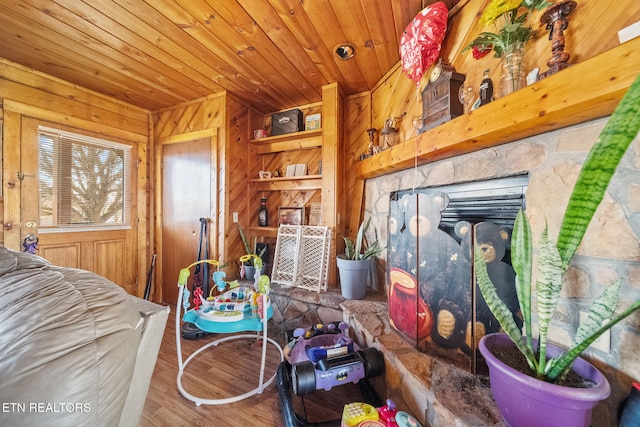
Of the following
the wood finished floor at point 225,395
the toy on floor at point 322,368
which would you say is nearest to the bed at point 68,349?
the wood finished floor at point 225,395

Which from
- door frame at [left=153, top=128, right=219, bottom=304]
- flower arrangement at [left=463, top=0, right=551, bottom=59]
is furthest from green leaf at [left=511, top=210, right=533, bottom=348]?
door frame at [left=153, top=128, right=219, bottom=304]

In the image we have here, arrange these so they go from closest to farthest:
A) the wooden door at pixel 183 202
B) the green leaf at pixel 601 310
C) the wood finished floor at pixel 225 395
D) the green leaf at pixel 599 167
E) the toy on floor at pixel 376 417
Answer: the green leaf at pixel 599 167 → the green leaf at pixel 601 310 → the toy on floor at pixel 376 417 → the wood finished floor at pixel 225 395 → the wooden door at pixel 183 202

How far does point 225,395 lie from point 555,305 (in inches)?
70.8

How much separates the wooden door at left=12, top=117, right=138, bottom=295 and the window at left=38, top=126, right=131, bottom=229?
0.04 metres

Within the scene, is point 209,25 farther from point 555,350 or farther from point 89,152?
point 555,350

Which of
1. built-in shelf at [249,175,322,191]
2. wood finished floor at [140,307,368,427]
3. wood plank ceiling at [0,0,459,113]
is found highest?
wood plank ceiling at [0,0,459,113]

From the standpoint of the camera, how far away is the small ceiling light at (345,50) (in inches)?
70.4

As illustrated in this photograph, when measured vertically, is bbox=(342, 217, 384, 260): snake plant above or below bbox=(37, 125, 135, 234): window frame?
below

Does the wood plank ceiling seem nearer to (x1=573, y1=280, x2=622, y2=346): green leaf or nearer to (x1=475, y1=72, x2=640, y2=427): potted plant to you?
(x1=475, y1=72, x2=640, y2=427): potted plant

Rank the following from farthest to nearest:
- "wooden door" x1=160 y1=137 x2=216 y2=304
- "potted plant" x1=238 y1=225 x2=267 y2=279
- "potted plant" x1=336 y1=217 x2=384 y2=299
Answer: "wooden door" x1=160 y1=137 x2=216 y2=304
"potted plant" x1=238 y1=225 x2=267 y2=279
"potted plant" x1=336 y1=217 x2=384 y2=299

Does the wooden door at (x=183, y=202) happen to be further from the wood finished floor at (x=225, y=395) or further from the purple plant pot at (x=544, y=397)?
the purple plant pot at (x=544, y=397)

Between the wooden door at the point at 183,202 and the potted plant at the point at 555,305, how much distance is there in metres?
2.57

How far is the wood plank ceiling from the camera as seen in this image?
1477mm

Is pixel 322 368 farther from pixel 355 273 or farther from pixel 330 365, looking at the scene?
pixel 355 273
